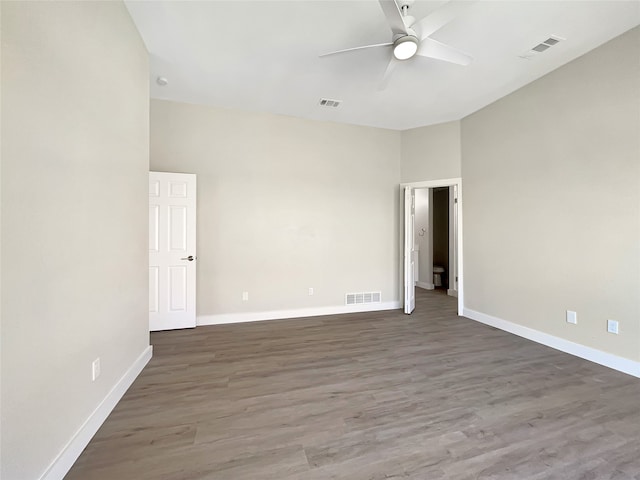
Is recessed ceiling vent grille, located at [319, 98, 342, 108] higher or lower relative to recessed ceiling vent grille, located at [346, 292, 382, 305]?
higher

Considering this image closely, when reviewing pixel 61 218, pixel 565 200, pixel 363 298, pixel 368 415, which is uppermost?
pixel 565 200

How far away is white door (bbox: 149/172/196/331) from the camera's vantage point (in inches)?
141

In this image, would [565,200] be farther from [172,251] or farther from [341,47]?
[172,251]

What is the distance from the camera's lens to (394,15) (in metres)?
1.93

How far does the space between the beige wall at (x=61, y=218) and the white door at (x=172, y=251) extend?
1398 millimetres

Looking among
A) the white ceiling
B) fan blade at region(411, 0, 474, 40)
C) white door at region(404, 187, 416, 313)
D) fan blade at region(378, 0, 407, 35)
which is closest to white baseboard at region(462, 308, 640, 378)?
white door at region(404, 187, 416, 313)

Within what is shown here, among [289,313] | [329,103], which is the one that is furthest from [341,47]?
[289,313]

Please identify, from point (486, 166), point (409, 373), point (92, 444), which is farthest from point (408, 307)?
point (92, 444)

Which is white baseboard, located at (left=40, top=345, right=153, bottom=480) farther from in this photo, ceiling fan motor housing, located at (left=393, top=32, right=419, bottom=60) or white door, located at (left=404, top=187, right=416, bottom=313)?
white door, located at (left=404, top=187, right=416, bottom=313)

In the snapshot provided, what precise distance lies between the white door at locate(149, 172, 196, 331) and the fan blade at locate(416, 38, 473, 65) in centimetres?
313

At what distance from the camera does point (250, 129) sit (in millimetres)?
4102

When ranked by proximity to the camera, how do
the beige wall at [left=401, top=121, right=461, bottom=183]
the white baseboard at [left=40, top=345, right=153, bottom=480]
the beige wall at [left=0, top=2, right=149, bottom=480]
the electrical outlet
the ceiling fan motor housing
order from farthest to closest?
the beige wall at [left=401, top=121, right=461, bottom=183] → the ceiling fan motor housing → the electrical outlet → the white baseboard at [left=40, top=345, right=153, bottom=480] → the beige wall at [left=0, top=2, right=149, bottom=480]

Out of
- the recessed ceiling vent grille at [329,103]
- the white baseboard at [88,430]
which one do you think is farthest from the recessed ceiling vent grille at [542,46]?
the white baseboard at [88,430]

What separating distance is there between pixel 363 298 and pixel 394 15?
383cm
